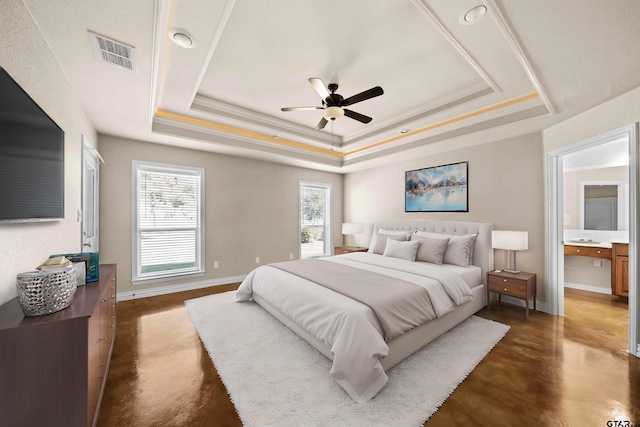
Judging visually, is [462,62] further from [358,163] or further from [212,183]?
[212,183]

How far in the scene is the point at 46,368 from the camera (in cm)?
116

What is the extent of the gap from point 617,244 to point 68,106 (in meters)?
6.96

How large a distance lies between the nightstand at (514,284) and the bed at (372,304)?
0.52 feet

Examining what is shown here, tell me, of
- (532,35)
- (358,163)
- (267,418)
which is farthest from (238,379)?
(358,163)

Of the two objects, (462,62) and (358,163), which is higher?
(462,62)

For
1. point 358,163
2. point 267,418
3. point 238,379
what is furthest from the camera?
point 358,163

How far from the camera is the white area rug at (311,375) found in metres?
1.63

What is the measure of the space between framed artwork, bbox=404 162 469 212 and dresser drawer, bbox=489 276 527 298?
4.11 feet

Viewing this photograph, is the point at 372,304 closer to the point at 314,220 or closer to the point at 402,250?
the point at 402,250

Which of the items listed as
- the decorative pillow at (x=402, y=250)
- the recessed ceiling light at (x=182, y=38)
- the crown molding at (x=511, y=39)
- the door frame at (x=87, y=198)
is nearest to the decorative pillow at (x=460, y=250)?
the decorative pillow at (x=402, y=250)

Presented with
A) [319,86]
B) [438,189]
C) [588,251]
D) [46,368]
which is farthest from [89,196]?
[588,251]

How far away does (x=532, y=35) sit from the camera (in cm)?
176

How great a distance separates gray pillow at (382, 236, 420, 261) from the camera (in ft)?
12.6

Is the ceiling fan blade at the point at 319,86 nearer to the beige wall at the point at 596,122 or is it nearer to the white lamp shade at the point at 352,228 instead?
the beige wall at the point at 596,122
